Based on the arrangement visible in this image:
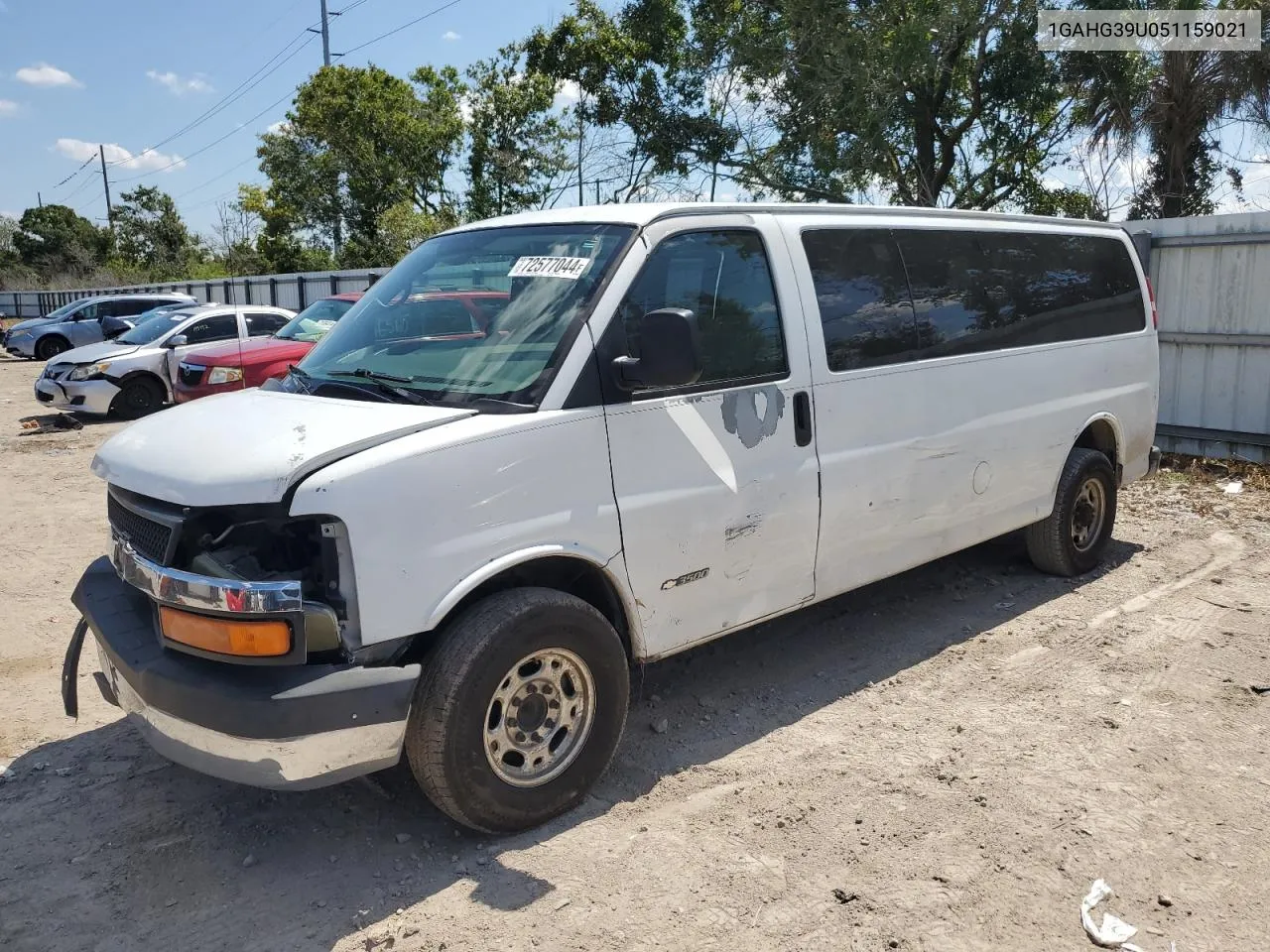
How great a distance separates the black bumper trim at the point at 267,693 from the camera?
2.99m

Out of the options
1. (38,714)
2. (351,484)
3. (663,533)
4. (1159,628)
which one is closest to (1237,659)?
A: (1159,628)

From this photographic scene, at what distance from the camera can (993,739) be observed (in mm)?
4246

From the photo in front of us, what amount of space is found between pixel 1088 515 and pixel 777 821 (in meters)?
3.83

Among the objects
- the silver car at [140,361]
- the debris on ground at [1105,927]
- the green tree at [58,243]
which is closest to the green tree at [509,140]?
the silver car at [140,361]

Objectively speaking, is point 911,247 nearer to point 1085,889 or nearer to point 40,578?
point 1085,889

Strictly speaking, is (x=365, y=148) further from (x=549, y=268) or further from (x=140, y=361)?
(x=549, y=268)

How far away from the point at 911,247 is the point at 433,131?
30.7 metres

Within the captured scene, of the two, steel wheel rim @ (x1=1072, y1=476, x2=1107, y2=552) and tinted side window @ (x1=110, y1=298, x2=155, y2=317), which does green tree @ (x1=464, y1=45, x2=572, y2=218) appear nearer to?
tinted side window @ (x1=110, y1=298, x2=155, y2=317)

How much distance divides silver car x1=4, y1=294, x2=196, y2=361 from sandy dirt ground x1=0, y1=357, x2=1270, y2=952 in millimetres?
21507

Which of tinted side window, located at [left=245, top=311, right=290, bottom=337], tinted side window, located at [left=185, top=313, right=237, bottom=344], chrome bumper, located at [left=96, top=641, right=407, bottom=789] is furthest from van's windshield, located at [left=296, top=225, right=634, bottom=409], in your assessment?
tinted side window, located at [left=185, top=313, right=237, bottom=344]

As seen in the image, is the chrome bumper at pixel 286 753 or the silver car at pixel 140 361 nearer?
the chrome bumper at pixel 286 753

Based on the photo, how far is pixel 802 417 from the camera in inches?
168

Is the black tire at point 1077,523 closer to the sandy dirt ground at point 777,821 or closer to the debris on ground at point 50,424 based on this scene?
the sandy dirt ground at point 777,821

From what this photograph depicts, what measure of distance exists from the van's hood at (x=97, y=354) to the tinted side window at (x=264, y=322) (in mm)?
1638
